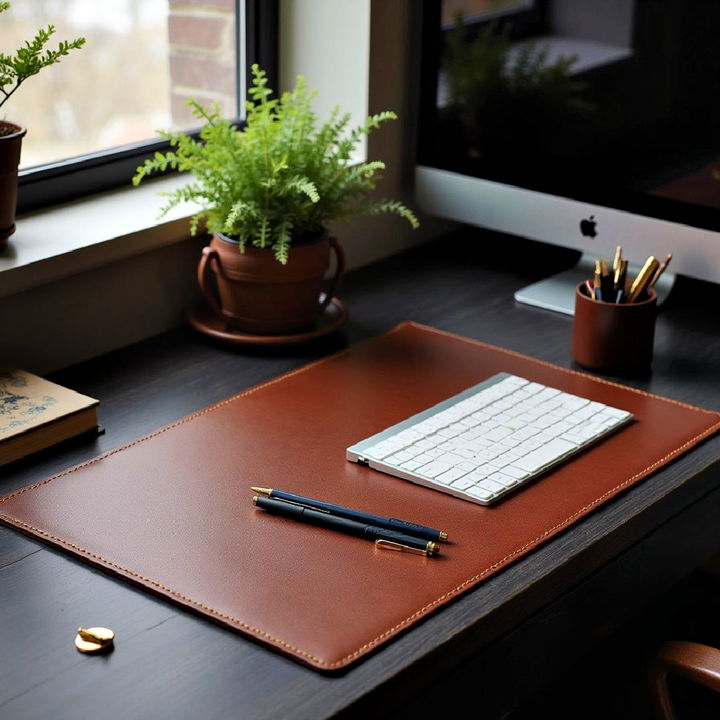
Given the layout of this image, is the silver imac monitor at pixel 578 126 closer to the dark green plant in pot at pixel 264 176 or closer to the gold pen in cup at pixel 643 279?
the gold pen in cup at pixel 643 279

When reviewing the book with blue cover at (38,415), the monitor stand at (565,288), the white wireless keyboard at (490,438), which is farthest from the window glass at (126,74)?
the white wireless keyboard at (490,438)

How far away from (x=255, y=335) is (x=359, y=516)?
0.50 m

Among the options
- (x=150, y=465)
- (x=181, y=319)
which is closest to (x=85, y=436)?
(x=150, y=465)

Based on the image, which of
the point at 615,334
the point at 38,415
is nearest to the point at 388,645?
the point at 38,415

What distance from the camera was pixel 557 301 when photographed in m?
1.76

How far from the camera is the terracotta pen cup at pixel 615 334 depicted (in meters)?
1.50

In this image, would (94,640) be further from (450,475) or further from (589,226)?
(589,226)

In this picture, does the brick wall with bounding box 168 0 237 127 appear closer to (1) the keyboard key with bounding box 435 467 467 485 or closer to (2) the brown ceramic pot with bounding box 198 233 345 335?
(2) the brown ceramic pot with bounding box 198 233 345 335

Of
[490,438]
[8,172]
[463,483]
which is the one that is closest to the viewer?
[463,483]

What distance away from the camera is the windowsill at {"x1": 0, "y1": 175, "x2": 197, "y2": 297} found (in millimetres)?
1453

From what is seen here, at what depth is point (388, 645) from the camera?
98 centimetres

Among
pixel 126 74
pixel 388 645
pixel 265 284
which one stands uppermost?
pixel 126 74

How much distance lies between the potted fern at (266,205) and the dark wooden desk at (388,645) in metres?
0.07

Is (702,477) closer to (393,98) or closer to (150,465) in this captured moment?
(150,465)
